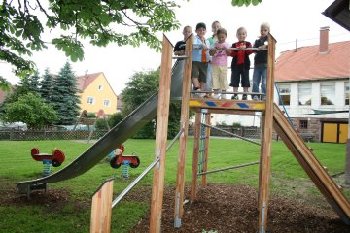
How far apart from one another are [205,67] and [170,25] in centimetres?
343

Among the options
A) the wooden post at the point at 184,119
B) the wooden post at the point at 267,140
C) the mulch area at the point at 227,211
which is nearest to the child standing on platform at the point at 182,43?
the wooden post at the point at 184,119

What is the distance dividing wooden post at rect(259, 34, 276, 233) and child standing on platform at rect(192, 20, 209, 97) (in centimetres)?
122

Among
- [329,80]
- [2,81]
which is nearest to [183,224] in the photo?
[2,81]

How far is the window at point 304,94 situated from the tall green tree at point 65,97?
74.3ft

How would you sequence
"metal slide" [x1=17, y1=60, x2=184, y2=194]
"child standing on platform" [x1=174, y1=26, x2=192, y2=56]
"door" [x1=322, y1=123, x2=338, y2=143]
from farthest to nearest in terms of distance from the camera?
"door" [x1=322, y1=123, x2=338, y2=143]
"child standing on platform" [x1=174, y1=26, x2=192, y2=56]
"metal slide" [x1=17, y1=60, x2=184, y2=194]

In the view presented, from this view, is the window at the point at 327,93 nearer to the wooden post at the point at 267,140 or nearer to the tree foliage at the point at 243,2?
the wooden post at the point at 267,140

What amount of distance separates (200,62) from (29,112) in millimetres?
25663

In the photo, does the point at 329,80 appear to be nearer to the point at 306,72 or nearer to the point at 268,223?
the point at 306,72

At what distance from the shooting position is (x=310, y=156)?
6.46 m

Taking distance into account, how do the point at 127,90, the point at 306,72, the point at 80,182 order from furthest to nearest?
1. the point at 306,72
2. the point at 127,90
3. the point at 80,182

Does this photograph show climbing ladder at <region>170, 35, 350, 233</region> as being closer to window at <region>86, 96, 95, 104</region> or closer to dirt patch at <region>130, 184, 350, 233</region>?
dirt patch at <region>130, 184, 350, 233</region>

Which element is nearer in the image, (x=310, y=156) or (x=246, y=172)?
(x=310, y=156)

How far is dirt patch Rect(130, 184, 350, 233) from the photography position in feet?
20.7

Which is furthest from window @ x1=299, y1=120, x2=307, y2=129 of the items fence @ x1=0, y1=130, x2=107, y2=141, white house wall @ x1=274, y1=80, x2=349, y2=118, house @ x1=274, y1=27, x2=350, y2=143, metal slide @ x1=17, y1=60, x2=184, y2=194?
metal slide @ x1=17, y1=60, x2=184, y2=194
